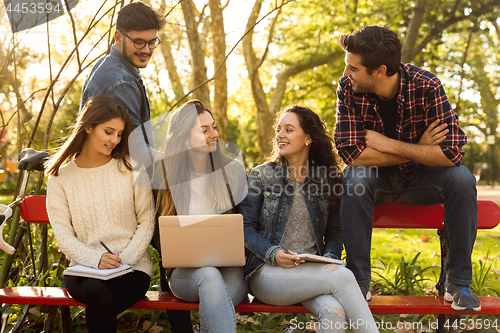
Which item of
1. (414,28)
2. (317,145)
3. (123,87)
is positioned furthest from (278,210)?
(414,28)

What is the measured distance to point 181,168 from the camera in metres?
2.64

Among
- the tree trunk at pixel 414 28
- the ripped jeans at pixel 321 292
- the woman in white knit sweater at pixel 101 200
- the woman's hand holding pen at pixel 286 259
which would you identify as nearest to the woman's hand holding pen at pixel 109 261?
the woman in white knit sweater at pixel 101 200

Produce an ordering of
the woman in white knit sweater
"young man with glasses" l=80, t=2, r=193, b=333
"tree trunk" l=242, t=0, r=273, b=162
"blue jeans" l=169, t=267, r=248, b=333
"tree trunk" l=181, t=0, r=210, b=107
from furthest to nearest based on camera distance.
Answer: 1. "tree trunk" l=242, t=0, r=273, b=162
2. "tree trunk" l=181, t=0, r=210, b=107
3. "young man with glasses" l=80, t=2, r=193, b=333
4. the woman in white knit sweater
5. "blue jeans" l=169, t=267, r=248, b=333

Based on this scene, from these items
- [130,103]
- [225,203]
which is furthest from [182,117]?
[225,203]

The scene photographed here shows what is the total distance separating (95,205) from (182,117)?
756mm

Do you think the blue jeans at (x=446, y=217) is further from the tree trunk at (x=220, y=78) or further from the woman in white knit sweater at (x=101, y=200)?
the tree trunk at (x=220, y=78)

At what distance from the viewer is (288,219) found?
2.61 m

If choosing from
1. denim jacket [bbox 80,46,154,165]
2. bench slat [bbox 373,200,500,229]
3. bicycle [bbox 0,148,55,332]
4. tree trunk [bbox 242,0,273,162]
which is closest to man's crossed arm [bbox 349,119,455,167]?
bench slat [bbox 373,200,500,229]

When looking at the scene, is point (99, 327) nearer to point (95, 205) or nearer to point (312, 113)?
point (95, 205)

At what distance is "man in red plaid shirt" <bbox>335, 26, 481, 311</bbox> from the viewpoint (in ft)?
7.79

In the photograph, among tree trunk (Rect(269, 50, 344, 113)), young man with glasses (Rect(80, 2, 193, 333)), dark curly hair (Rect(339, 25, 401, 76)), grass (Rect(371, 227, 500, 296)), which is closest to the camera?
dark curly hair (Rect(339, 25, 401, 76))

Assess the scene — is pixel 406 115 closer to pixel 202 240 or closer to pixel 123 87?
pixel 202 240

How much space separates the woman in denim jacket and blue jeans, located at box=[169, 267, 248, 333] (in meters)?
0.11

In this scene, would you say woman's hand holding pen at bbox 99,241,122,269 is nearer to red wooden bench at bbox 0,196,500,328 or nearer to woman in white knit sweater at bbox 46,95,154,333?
woman in white knit sweater at bbox 46,95,154,333
